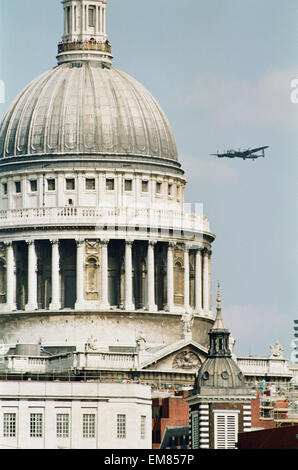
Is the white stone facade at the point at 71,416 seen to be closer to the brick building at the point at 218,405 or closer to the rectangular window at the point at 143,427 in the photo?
the rectangular window at the point at 143,427

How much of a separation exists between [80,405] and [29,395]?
155 inches

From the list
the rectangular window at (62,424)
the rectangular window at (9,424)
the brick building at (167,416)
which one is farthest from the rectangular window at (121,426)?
the brick building at (167,416)

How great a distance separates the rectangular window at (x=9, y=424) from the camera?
167 metres

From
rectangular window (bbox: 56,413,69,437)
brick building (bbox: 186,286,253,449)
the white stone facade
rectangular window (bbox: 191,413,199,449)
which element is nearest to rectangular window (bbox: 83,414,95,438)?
the white stone facade

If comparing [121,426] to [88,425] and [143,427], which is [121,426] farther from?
[143,427]

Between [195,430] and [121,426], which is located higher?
[121,426]

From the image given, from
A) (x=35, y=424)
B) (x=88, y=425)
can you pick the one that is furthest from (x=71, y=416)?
(x=35, y=424)

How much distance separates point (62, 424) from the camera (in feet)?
558

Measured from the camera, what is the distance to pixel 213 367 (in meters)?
182

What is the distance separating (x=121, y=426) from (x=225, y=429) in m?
8.11
